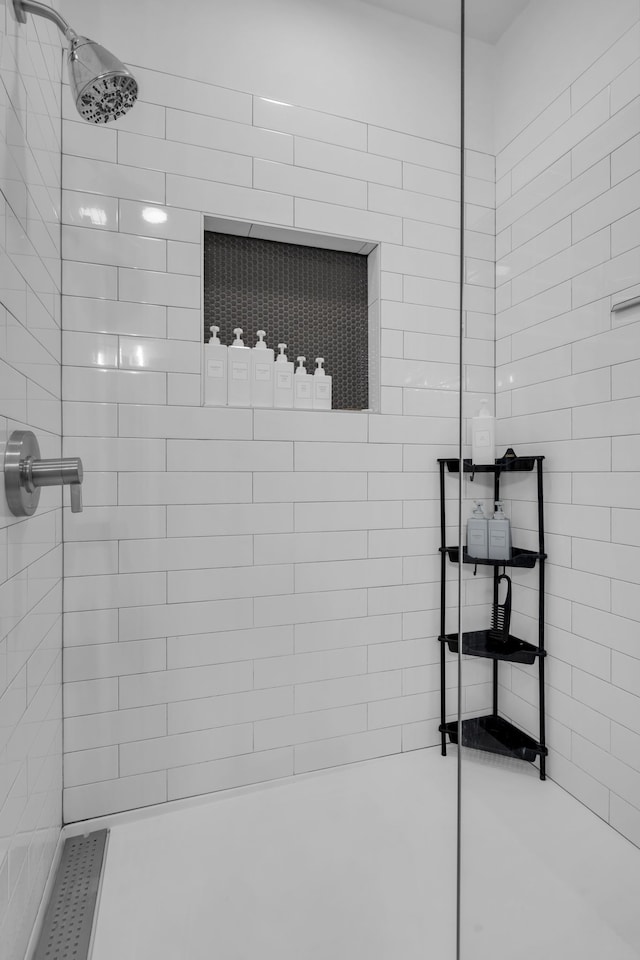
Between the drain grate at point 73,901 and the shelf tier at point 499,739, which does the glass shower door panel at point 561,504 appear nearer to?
the shelf tier at point 499,739

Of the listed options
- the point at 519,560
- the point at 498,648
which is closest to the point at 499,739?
the point at 498,648

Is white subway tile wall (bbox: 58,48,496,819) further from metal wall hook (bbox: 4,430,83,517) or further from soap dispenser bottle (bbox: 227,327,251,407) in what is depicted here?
metal wall hook (bbox: 4,430,83,517)

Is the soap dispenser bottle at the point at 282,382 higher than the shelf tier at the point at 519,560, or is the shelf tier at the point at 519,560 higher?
the soap dispenser bottle at the point at 282,382

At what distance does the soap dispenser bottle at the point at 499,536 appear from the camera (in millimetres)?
825

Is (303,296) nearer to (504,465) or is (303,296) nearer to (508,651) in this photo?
(504,465)

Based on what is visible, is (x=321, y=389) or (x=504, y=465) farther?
(x=321, y=389)

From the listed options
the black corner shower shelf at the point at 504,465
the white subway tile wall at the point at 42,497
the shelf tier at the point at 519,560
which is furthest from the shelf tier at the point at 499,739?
the white subway tile wall at the point at 42,497

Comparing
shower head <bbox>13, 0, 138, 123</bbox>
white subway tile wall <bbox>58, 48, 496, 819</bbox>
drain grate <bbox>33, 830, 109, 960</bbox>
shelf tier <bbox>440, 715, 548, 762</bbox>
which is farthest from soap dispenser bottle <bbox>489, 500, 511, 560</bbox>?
drain grate <bbox>33, 830, 109, 960</bbox>

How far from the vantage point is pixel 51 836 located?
112 centimetres

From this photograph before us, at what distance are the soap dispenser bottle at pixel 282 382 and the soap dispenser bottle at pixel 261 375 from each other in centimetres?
1

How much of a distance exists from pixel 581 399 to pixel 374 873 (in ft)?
3.77

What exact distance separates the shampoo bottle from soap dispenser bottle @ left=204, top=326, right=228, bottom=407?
76 centimetres

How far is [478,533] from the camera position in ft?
2.94

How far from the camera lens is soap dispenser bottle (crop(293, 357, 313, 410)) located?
1.48 metres
